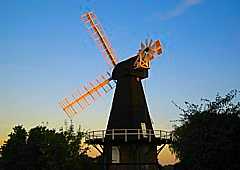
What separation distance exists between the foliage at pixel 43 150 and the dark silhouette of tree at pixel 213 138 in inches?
639

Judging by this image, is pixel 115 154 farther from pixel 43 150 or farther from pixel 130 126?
pixel 43 150

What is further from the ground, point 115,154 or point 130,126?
point 130,126

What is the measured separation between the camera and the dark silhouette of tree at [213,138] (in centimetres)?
2205

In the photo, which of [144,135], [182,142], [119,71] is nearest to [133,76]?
[119,71]

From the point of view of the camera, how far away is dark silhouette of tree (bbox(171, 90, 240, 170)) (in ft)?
72.3

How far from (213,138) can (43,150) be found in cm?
1942

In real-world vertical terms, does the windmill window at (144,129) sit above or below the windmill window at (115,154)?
above

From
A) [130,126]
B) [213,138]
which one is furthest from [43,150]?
[213,138]

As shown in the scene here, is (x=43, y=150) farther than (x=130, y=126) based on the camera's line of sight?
Yes

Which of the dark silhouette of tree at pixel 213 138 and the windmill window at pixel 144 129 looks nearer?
the dark silhouette of tree at pixel 213 138

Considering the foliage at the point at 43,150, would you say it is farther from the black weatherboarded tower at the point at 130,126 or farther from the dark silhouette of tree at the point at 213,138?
the dark silhouette of tree at the point at 213,138

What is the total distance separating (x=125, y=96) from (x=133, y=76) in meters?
2.14

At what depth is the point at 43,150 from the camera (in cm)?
3653

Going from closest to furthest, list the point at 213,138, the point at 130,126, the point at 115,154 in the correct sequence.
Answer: the point at 213,138, the point at 130,126, the point at 115,154
